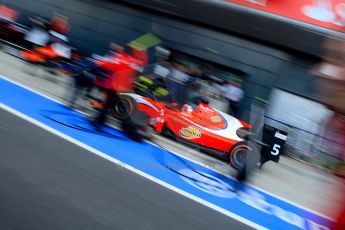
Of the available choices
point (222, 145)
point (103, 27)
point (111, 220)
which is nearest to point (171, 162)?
point (222, 145)

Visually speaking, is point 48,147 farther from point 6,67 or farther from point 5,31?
point 5,31

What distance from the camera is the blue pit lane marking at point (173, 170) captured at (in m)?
6.64

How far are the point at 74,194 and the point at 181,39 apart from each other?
33.3 ft

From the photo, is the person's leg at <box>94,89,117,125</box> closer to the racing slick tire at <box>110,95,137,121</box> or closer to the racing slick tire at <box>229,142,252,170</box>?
the racing slick tire at <box>110,95,137,121</box>

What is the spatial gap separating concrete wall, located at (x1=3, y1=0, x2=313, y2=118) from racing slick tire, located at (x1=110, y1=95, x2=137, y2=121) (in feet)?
17.3

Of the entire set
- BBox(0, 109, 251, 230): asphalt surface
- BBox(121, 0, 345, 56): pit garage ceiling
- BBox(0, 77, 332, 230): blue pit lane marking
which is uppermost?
BBox(121, 0, 345, 56): pit garage ceiling

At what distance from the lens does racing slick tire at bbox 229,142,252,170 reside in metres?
8.55

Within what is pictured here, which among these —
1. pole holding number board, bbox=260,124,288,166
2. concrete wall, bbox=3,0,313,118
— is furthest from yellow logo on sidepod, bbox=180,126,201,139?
concrete wall, bbox=3,0,313,118

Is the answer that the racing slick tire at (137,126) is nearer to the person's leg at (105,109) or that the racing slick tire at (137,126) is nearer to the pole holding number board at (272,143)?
the person's leg at (105,109)

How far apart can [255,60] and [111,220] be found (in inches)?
373

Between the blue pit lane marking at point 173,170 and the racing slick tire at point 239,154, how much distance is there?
0.69 m

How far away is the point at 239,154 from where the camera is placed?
859 cm

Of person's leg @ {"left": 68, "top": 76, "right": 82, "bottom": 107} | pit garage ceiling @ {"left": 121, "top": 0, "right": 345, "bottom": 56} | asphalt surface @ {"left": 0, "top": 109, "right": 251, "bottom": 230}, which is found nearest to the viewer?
asphalt surface @ {"left": 0, "top": 109, "right": 251, "bottom": 230}

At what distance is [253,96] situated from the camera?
13234 mm
